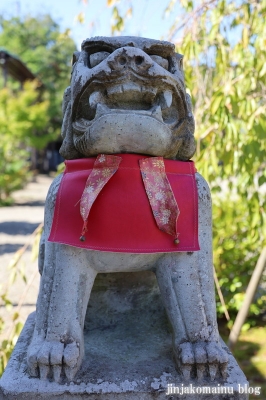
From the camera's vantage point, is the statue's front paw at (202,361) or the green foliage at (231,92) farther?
the green foliage at (231,92)

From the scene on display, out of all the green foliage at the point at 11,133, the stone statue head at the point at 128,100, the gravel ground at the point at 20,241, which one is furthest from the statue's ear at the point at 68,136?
the green foliage at the point at 11,133

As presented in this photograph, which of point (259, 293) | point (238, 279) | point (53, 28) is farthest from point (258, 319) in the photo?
point (53, 28)

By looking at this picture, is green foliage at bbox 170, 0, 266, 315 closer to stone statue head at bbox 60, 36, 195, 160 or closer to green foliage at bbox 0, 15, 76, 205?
stone statue head at bbox 60, 36, 195, 160

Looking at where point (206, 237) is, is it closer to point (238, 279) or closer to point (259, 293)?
point (238, 279)

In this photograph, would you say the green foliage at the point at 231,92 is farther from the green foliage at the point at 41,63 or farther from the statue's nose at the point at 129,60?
the green foliage at the point at 41,63

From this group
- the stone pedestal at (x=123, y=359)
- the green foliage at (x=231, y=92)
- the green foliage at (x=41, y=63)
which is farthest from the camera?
the green foliage at (x=41, y=63)

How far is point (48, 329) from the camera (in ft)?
3.29

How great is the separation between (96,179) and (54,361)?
449mm

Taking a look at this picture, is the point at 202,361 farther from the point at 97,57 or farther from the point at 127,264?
the point at 97,57

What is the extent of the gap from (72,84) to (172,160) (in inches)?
13.3

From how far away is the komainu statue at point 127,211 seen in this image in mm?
987

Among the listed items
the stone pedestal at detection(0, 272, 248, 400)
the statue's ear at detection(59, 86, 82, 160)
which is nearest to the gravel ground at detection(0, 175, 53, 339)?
the stone pedestal at detection(0, 272, 248, 400)

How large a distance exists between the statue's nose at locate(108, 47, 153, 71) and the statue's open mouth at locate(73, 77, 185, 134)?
0.03m

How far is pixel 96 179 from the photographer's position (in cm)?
103
